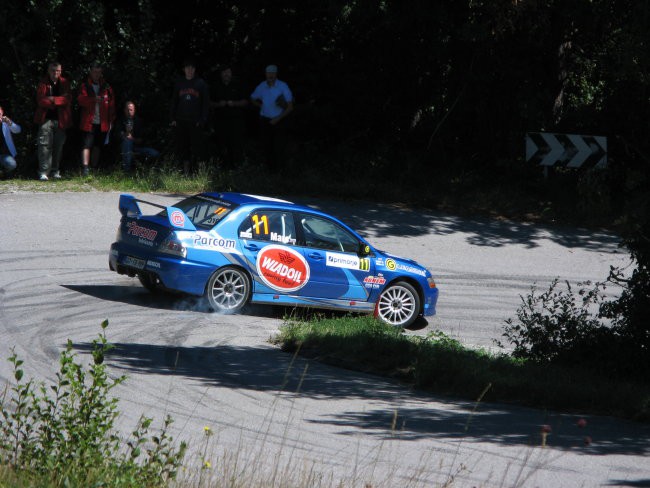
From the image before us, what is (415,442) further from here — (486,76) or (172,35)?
(172,35)

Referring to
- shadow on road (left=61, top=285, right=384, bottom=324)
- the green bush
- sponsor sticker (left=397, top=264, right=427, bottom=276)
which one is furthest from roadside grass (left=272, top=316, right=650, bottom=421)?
the green bush

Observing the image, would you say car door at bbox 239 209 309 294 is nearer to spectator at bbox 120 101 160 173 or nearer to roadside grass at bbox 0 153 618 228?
roadside grass at bbox 0 153 618 228

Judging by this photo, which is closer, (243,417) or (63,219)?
(243,417)

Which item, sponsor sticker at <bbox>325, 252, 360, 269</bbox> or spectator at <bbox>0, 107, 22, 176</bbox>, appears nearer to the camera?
sponsor sticker at <bbox>325, 252, 360, 269</bbox>

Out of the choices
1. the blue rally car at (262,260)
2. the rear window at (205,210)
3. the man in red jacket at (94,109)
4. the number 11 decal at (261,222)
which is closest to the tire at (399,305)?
the blue rally car at (262,260)

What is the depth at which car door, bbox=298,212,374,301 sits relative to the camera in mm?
14805

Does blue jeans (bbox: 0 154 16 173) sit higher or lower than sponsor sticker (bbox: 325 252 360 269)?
higher

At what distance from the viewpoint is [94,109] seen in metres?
21.8

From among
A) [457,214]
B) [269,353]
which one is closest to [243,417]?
[269,353]

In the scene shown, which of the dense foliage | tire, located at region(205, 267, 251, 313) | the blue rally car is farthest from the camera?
the dense foliage

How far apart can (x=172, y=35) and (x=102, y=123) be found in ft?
14.8

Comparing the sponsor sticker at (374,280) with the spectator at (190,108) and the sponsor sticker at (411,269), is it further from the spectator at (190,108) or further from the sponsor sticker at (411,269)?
the spectator at (190,108)

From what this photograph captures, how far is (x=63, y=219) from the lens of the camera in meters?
19.0

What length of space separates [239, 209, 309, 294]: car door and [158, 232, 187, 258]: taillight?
2.90ft
